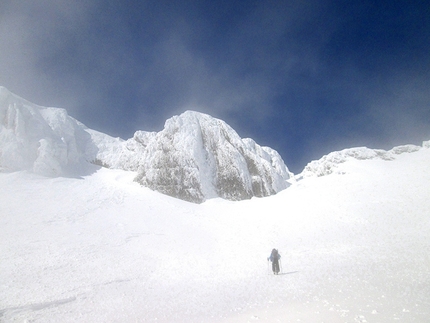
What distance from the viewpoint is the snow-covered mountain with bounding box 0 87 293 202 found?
38062 mm

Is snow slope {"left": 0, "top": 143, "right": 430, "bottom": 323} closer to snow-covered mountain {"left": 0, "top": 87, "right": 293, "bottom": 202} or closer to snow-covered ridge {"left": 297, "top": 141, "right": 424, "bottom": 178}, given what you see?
snow-covered mountain {"left": 0, "top": 87, "right": 293, "bottom": 202}

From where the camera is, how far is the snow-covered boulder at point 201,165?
39.8 m

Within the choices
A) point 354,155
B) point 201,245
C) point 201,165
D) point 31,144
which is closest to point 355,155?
point 354,155

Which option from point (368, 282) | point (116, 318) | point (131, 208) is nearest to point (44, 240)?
point (131, 208)

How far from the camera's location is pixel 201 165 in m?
42.1

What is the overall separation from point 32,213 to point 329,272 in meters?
27.8

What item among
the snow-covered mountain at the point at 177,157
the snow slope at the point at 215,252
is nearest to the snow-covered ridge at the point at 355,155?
the snow slope at the point at 215,252

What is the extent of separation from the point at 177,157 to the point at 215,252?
77.2 feet

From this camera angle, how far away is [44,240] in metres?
19.7

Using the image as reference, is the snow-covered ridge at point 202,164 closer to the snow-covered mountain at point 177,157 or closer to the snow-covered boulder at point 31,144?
the snow-covered mountain at point 177,157

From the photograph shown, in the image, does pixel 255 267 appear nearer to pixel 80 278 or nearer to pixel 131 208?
pixel 80 278

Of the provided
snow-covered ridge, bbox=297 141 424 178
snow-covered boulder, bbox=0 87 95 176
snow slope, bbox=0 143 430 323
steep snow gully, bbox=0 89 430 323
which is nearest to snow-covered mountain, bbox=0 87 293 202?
snow-covered boulder, bbox=0 87 95 176

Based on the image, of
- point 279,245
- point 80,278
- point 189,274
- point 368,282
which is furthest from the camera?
point 279,245

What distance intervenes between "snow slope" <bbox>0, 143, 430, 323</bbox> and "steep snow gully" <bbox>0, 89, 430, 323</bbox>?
0.11 metres
